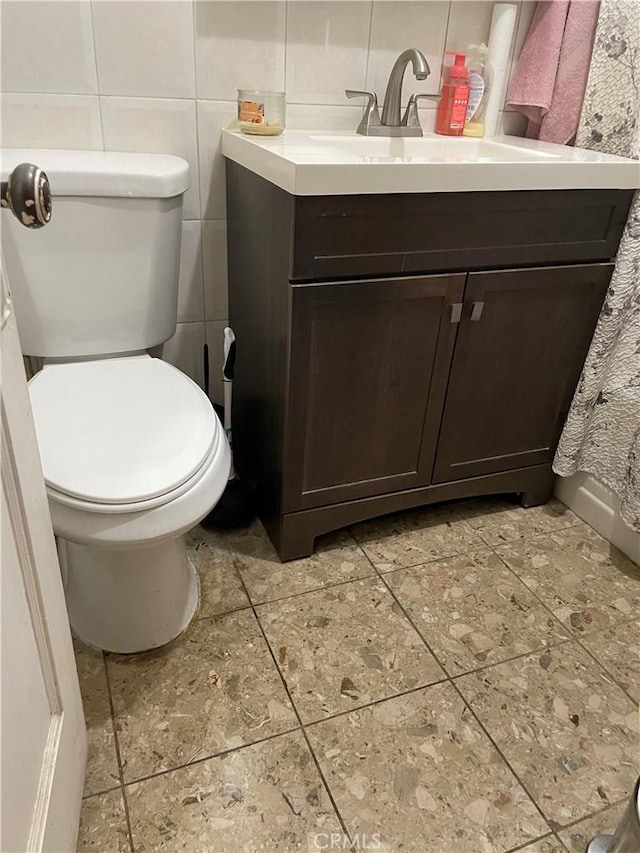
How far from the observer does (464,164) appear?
1.18 meters

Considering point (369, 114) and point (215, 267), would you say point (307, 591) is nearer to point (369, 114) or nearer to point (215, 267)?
point (215, 267)

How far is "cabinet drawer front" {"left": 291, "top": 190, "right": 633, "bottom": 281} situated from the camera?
1.17 meters

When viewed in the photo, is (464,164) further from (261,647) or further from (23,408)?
(261,647)

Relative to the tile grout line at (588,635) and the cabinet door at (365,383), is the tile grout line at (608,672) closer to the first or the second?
the tile grout line at (588,635)

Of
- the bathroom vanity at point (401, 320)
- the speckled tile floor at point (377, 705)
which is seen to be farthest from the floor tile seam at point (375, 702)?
the bathroom vanity at point (401, 320)

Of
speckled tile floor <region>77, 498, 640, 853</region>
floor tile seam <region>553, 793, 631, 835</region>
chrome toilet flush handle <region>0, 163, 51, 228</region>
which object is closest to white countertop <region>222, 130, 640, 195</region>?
chrome toilet flush handle <region>0, 163, 51, 228</region>

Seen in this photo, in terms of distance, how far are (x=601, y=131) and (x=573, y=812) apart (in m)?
1.37

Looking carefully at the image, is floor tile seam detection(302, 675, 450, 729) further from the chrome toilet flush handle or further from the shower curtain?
the chrome toilet flush handle

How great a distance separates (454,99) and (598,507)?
107cm

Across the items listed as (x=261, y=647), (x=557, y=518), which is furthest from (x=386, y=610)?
Answer: (x=557, y=518)

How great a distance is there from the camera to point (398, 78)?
146 centimetres

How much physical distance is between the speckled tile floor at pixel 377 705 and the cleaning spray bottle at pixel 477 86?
1.03 meters

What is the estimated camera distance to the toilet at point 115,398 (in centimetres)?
103

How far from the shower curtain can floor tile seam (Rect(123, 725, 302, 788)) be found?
2.99 feet
